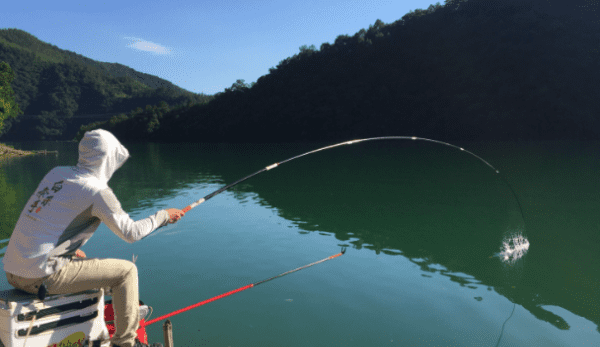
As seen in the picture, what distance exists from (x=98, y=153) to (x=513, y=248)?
8409 mm

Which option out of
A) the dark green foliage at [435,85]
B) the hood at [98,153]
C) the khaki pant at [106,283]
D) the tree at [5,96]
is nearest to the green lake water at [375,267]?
the khaki pant at [106,283]

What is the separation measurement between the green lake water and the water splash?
14 cm

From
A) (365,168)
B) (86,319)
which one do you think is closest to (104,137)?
(86,319)

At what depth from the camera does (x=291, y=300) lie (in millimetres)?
5945

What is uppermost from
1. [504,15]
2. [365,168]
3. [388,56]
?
[504,15]

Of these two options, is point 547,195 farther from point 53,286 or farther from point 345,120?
point 345,120

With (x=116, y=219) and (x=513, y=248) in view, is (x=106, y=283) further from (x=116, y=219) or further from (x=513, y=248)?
(x=513, y=248)

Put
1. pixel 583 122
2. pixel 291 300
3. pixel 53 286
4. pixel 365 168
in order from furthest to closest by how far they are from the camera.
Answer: pixel 583 122 < pixel 365 168 < pixel 291 300 < pixel 53 286

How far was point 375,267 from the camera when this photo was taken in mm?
7391

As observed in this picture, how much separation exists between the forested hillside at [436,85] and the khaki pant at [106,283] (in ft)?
213

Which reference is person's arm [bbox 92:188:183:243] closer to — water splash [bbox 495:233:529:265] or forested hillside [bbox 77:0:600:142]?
water splash [bbox 495:233:529:265]

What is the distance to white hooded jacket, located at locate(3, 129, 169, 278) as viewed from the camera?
9.56ft

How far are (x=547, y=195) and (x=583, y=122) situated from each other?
51.4 metres

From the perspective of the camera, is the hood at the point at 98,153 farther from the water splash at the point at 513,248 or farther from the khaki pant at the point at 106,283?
the water splash at the point at 513,248
